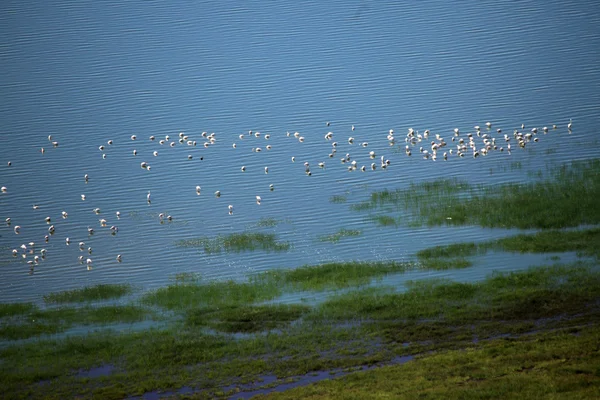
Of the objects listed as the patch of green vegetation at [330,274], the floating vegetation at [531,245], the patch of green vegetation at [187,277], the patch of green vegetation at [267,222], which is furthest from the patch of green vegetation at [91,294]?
the floating vegetation at [531,245]

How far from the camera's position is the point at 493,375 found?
13867 millimetres

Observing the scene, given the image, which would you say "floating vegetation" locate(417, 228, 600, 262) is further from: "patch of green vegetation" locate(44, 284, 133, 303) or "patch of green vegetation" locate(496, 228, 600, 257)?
→ "patch of green vegetation" locate(44, 284, 133, 303)

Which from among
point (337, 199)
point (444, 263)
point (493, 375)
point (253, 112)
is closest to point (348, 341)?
point (493, 375)

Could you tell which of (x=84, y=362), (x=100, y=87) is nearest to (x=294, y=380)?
(x=84, y=362)

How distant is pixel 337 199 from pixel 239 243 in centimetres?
404

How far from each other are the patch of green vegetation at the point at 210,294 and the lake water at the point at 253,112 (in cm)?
80

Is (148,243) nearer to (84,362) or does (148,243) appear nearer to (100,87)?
(84,362)

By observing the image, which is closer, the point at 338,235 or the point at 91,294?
the point at 91,294

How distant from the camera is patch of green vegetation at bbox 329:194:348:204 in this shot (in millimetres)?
26844

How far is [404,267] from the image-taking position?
2141 centimetres

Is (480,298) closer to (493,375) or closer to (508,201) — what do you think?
(493,375)

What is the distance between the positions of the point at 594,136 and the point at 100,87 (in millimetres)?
21878

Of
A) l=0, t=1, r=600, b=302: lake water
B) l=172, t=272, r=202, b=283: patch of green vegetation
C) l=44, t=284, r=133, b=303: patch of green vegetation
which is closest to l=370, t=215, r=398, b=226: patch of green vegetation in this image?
l=0, t=1, r=600, b=302: lake water

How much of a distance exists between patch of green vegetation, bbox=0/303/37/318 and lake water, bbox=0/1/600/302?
2.34ft
